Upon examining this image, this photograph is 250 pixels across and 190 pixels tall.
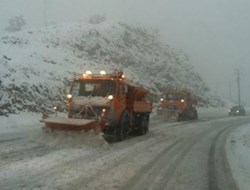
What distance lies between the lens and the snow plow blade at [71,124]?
16.8 meters

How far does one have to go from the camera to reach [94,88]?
19672mm

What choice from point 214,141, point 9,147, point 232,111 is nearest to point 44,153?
point 9,147

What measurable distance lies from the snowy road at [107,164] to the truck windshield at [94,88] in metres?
2.21

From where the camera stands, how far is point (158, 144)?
743 inches

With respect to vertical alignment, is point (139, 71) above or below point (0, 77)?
above

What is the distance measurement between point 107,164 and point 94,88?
711 centimetres

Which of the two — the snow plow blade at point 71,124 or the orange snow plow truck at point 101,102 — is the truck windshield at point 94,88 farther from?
the snow plow blade at point 71,124

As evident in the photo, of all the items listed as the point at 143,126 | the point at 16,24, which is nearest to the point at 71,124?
the point at 143,126

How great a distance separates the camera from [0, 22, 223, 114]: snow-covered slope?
38906 millimetres

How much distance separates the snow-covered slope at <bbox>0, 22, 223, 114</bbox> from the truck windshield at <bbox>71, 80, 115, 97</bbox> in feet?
45.0

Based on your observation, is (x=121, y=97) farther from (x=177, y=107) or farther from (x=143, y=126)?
(x=177, y=107)

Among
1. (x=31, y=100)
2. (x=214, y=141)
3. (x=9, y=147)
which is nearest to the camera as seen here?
(x=9, y=147)

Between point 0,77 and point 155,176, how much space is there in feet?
93.4

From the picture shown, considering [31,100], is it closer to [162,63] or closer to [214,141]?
[214,141]
